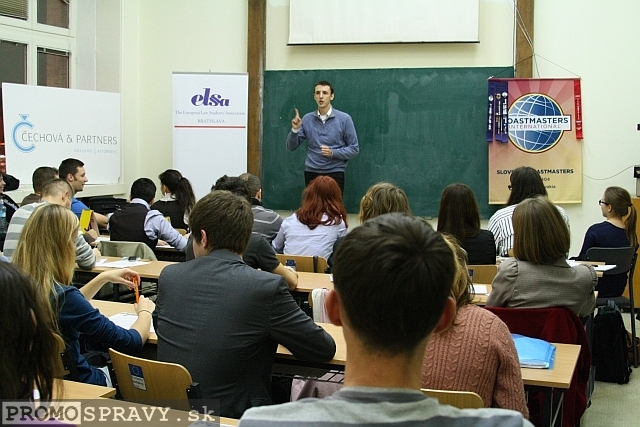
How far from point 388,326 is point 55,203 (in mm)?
3635

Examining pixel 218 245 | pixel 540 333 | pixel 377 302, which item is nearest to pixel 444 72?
pixel 540 333

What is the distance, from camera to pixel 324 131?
724 centimetres

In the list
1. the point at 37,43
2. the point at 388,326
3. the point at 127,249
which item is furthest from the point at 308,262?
the point at 37,43

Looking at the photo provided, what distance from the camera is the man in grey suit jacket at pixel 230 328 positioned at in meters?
2.37

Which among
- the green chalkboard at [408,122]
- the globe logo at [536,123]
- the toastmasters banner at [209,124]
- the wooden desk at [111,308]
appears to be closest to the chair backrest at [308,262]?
the wooden desk at [111,308]

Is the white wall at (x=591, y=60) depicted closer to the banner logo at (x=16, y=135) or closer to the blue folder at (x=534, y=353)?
the banner logo at (x=16, y=135)

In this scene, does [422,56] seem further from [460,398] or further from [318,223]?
[460,398]

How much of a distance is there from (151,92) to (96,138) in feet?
3.49

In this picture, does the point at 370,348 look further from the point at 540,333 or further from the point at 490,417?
the point at 540,333

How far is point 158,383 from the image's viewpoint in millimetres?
2252

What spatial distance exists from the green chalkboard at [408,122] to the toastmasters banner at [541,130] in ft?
0.48

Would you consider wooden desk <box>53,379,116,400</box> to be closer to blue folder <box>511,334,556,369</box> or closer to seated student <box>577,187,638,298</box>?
blue folder <box>511,334,556,369</box>

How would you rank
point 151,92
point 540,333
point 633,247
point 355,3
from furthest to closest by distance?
point 151,92 < point 355,3 < point 633,247 < point 540,333

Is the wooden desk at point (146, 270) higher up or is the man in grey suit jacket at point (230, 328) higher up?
the man in grey suit jacket at point (230, 328)
